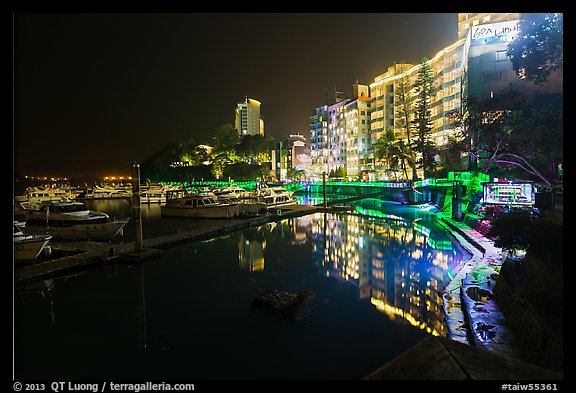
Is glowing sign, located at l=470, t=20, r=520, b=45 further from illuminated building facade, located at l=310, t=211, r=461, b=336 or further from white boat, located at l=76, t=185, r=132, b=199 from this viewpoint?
white boat, located at l=76, t=185, r=132, b=199

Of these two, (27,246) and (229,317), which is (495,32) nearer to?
(229,317)

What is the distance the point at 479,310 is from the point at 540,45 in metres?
9.94

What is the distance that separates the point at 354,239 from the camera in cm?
2273

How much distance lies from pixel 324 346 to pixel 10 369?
6.02 m

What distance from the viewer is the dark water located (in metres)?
7.55

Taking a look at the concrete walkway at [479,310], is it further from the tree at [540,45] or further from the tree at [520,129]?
the tree at [540,45]

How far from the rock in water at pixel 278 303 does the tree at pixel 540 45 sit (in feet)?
39.3

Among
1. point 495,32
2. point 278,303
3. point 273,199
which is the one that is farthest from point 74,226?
point 495,32

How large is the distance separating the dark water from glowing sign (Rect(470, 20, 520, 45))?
36.8m

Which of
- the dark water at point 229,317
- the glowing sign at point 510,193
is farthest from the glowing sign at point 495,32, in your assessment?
the dark water at point 229,317

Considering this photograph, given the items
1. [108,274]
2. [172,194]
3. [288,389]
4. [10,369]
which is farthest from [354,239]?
[172,194]

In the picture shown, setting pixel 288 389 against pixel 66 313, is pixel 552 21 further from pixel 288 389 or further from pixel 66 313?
pixel 66 313

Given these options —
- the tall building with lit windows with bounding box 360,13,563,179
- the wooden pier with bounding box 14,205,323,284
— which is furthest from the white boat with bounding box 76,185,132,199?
the wooden pier with bounding box 14,205,323,284

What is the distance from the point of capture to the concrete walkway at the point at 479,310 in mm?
7348
